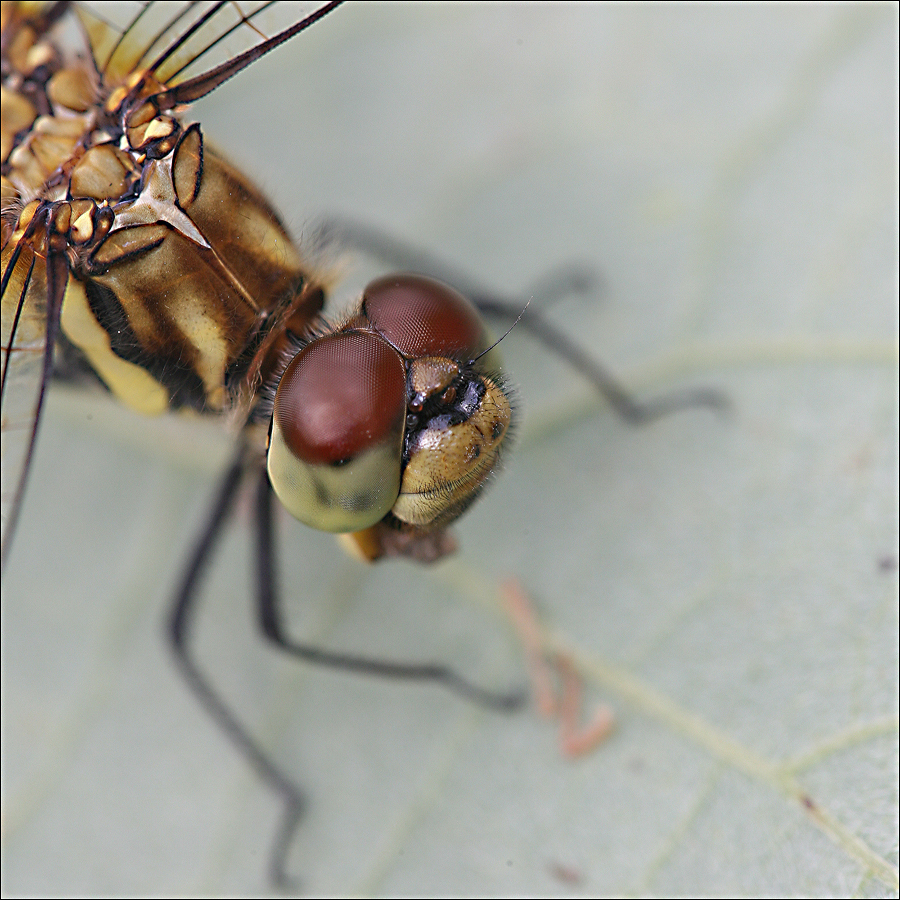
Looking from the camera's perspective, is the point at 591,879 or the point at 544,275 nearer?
the point at 591,879

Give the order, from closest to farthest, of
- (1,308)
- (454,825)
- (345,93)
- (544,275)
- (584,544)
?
(1,308) < (454,825) < (584,544) < (544,275) < (345,93)

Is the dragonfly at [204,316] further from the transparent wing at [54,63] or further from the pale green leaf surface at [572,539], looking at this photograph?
the pale green leaf surface at [572,539]

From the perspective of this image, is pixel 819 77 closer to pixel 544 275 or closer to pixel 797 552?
pixel 544 275

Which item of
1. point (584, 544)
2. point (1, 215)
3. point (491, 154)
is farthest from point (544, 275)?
point (1, 215)

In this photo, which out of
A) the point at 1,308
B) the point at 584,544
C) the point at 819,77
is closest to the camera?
the point at 1,308

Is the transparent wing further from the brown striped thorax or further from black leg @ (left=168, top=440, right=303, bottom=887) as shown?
black leg @ (left=168, top=440, right=303, bottom=887)

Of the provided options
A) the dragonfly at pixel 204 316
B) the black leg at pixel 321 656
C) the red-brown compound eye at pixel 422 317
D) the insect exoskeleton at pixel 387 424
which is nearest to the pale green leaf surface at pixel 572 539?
the black leg at pixel 321 656

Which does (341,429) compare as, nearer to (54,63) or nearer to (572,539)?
(572,539)

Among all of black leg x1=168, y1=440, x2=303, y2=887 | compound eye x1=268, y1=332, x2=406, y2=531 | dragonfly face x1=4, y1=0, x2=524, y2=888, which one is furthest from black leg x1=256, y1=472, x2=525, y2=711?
compound eye x1=268, y1=332, x2=406, y2=531
